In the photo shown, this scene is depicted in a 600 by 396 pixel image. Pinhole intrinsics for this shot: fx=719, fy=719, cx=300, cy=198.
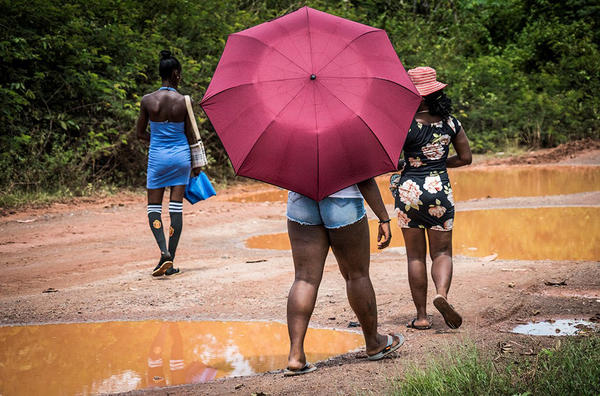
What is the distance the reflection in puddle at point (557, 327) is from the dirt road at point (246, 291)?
138mm

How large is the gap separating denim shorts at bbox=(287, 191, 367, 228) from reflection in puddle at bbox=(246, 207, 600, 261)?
168 inches

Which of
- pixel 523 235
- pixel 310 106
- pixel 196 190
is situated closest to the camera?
pixel 310 106

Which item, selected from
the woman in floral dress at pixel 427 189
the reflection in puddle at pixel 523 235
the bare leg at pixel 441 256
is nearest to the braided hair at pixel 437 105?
the woman in floral dress at pixel 427 189

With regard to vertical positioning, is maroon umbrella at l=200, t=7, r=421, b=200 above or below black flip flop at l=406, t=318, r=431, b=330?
above

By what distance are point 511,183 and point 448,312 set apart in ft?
34.3

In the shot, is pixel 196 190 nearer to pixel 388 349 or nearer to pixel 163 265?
pixel 163 265

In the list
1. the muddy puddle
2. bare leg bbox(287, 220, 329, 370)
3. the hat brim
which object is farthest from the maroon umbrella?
the muddy puddle

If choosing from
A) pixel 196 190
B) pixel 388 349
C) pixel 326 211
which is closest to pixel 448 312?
pixel 388 349

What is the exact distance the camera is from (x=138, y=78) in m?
14.7

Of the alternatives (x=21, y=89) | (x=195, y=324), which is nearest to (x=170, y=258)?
(x=195, y=324)

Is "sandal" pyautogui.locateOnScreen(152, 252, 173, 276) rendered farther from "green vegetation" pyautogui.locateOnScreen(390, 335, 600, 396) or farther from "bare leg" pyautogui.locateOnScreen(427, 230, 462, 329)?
"green vegetation" pyautogui.locateOnScreen(390, 335, 600, 396)

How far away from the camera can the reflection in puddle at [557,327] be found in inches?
189

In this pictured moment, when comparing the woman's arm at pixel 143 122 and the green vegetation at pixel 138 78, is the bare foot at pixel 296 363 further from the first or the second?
the green vegetation at pixel 138 78

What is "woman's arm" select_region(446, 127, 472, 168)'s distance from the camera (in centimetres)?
513
